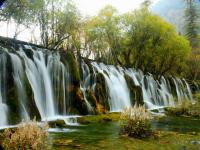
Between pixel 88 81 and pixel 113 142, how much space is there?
2061cm

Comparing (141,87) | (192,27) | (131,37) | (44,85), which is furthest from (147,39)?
(192,27)

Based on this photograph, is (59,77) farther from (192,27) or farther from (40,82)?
(192,27)

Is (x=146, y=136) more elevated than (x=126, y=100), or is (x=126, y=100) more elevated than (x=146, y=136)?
(x=126, y=100)

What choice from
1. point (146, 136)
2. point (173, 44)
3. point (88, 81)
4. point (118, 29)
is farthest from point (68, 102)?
point (173, 44)

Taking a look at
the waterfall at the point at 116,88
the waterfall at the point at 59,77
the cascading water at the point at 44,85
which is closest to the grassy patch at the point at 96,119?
the cascading water at the point at 44,85

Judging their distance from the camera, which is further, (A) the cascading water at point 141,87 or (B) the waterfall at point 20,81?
(A) the cascading water at point 141,87

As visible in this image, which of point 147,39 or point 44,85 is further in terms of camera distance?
point 147,39

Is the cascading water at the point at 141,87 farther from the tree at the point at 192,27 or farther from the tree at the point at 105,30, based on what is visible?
the tree at the point at 192,27

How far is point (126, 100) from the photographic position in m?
36.7

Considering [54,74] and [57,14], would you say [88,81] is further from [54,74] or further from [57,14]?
[57,14]

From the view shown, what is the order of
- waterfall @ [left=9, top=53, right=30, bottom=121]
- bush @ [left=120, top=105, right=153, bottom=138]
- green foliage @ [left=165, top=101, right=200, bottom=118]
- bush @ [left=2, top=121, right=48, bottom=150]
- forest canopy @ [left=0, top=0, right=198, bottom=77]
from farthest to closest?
forest canopy @ [left=0, top=0, right=198, bottom=77]
green foliage @ [left=165, top=101, right=200, bottom=118]
waterfall @ [left=9, top=53, right=30, bottom=121]
bush @ [left=120, top=105, right=153, bottom=138]
bush @ [left=2, top=121, right=48, bottom=150]

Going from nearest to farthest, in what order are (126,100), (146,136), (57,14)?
(146,136) → (126,100) → (57,14)

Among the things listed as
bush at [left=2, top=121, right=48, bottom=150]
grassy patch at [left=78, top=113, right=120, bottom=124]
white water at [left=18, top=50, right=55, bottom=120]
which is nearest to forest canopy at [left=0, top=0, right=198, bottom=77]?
white water at [left=18, top=50, right=55, bottom=120]

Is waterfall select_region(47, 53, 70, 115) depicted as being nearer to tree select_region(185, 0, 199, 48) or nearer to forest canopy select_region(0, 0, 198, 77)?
forest canopy select_region(0, 0, 198, 77)
